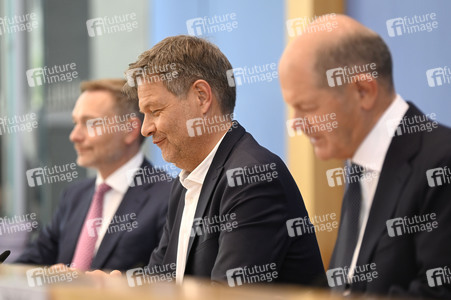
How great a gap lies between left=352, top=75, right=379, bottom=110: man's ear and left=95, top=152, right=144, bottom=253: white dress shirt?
52.5 inches

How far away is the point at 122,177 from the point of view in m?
3.02

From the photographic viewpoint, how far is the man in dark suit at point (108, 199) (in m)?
2.76

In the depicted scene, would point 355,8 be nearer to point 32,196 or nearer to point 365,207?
point 365,207

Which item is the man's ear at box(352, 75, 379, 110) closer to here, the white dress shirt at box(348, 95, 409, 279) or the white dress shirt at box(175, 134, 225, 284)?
the white dress shirt at box(348, 95, 409, 279)

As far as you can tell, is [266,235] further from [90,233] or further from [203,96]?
[90,233]

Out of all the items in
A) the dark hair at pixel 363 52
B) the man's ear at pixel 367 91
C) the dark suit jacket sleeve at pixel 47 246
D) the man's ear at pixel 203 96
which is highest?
the dark hair at pixel 363 52

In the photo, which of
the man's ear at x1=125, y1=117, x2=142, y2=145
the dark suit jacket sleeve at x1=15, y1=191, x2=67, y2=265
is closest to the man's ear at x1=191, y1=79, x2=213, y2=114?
the man's ear at x1=125, y1=117, x2=142, y2=145

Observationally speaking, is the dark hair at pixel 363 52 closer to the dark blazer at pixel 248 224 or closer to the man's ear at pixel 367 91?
the man's ear at pixel 367 91

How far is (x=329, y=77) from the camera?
191cm

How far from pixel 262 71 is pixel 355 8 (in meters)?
0.55

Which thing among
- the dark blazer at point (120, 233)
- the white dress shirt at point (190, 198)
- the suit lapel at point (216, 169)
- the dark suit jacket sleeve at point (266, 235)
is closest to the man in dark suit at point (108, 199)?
the dark blazer at point (120, 233)

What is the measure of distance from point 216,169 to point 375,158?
50 centimetres

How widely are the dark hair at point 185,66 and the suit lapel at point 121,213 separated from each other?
2.46 feet

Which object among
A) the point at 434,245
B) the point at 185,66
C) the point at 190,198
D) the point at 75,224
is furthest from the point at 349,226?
the point at 75,224
